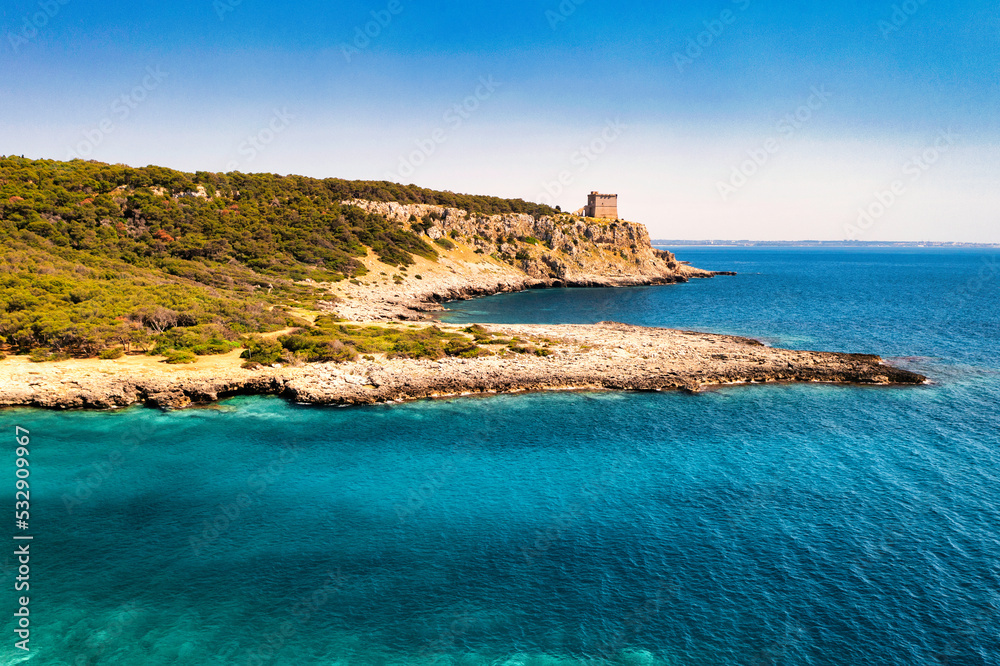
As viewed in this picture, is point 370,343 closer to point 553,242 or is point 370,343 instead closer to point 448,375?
point 448,375

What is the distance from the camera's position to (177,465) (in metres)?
31.8

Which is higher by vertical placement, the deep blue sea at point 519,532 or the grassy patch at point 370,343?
the grassy patch at point 370,343

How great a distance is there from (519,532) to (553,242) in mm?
128297

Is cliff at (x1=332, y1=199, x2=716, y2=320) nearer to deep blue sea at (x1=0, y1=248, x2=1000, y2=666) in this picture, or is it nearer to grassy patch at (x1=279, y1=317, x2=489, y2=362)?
grassy patch at (x1=279, y1=317, x2=489, y2=362)

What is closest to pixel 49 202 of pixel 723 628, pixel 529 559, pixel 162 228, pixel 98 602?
pixel 162 228

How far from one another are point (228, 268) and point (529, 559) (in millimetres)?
76730

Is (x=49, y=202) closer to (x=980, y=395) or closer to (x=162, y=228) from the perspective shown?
(x=162, y=228)
